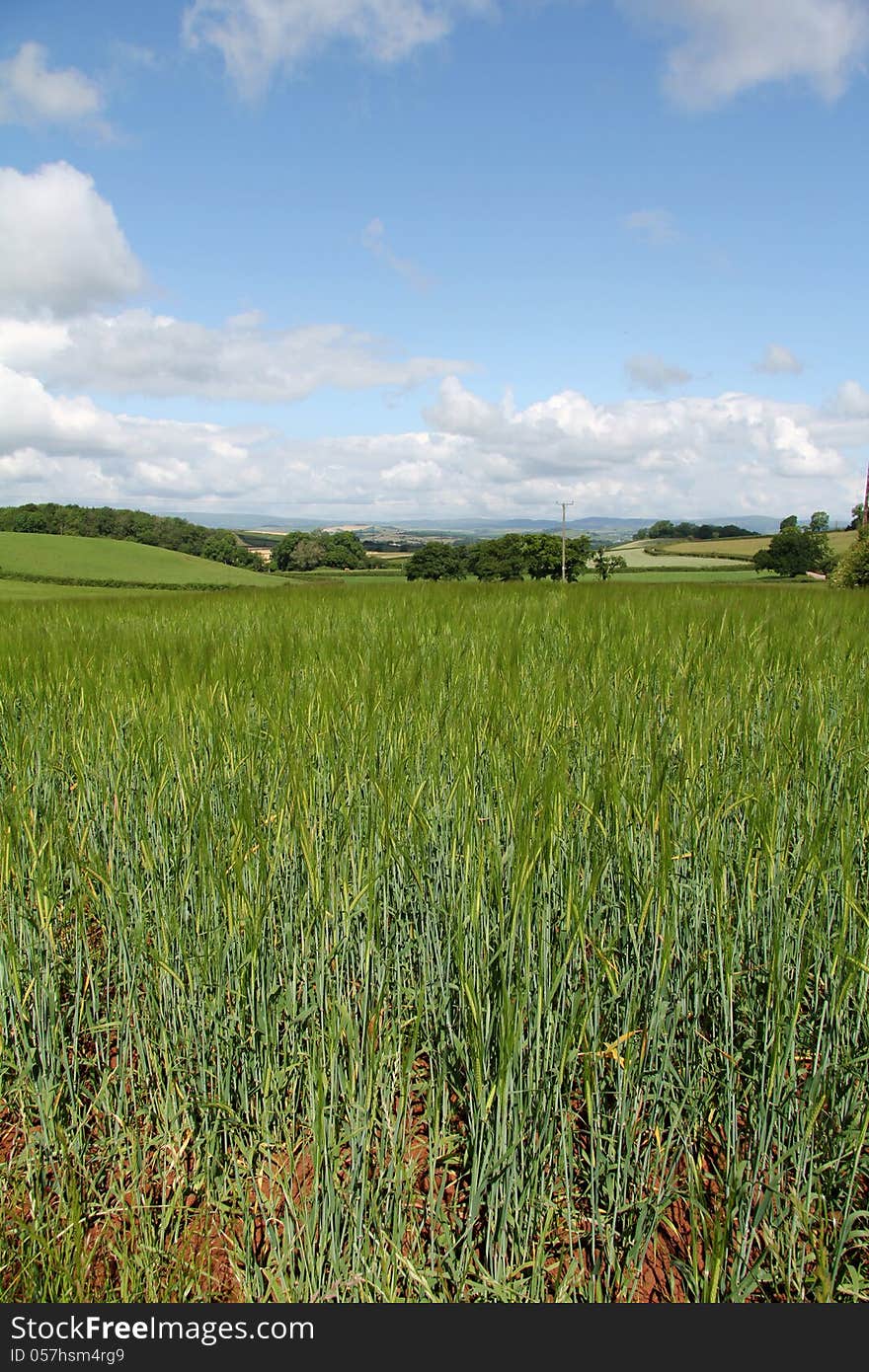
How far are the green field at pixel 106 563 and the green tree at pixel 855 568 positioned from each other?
2274 centimetres

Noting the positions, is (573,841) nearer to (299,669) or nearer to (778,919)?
(778,919)

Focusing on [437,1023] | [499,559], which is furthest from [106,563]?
[437,1023]

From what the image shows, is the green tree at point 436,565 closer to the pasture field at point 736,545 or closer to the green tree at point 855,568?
the pasture field at point 736,545

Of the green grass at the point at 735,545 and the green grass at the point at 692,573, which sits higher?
the green grass at the point at 735,545

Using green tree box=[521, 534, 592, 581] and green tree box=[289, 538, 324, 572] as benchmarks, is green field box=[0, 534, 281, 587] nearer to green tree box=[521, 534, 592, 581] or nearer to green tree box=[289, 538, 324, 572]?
green tree box=[289, 538, 324, 572]

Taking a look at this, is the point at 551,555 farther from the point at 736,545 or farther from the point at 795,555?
the point at 795,555

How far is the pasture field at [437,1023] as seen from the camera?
1014 mm

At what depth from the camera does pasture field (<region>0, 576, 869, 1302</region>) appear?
1.01m

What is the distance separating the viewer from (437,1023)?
120cm

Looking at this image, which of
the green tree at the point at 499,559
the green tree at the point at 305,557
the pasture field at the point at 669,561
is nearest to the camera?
the pasture field at the point at 669,561

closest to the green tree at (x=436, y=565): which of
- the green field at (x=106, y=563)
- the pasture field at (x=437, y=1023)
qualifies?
the green field at (x=106, y=563)

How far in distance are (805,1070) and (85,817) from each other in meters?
1.84

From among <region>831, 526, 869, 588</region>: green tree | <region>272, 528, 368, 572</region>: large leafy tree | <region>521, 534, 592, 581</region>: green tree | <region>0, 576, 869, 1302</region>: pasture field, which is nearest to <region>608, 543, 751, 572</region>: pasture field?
<region>521, 534, 592, 581</region>: green tree

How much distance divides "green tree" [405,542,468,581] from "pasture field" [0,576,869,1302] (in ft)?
164
